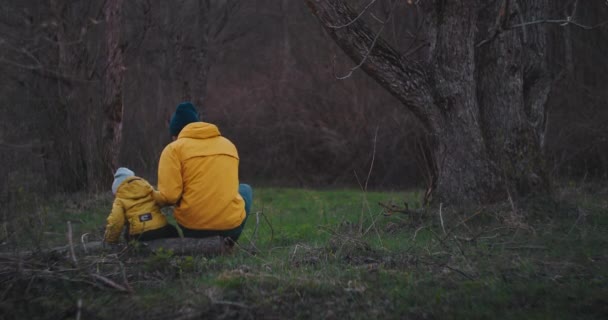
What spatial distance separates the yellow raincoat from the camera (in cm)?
608

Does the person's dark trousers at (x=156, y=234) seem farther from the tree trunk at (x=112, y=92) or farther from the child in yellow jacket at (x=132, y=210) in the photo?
the tree trunk at (x=112, y=92)

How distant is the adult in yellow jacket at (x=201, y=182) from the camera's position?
6.08 meters

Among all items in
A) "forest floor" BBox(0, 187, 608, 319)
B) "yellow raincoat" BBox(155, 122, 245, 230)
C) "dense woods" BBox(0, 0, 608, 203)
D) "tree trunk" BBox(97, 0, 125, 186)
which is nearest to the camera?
"forest floor" BBox(0, 187, 608, 319)

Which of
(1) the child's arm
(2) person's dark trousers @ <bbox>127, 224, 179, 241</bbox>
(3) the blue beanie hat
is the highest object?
(3) the blue beanie hat

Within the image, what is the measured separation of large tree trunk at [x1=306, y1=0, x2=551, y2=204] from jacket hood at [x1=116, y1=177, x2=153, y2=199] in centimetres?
355

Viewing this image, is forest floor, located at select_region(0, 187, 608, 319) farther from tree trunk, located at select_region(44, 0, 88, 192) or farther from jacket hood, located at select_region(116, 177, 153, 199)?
tree trunk, located at select_region(44, 0, 88, 192)

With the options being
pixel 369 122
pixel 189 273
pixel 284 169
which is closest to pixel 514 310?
pixel 189 273

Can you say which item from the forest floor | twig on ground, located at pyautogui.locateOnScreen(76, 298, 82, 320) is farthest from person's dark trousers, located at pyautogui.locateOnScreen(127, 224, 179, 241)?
twig on ground, located at pyautogui.locateOnScreen(76, 298, 82, 320)

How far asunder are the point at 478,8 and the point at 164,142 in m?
14.3

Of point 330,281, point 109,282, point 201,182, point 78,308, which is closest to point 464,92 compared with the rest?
point 201,182

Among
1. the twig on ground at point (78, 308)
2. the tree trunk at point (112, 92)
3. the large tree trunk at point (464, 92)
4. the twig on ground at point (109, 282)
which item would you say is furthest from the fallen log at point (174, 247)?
the tree trunk at point (112, 92)

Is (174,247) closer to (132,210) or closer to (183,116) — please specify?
(132,210)

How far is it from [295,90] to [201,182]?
17096 mm

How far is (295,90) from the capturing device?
23.0 meters
